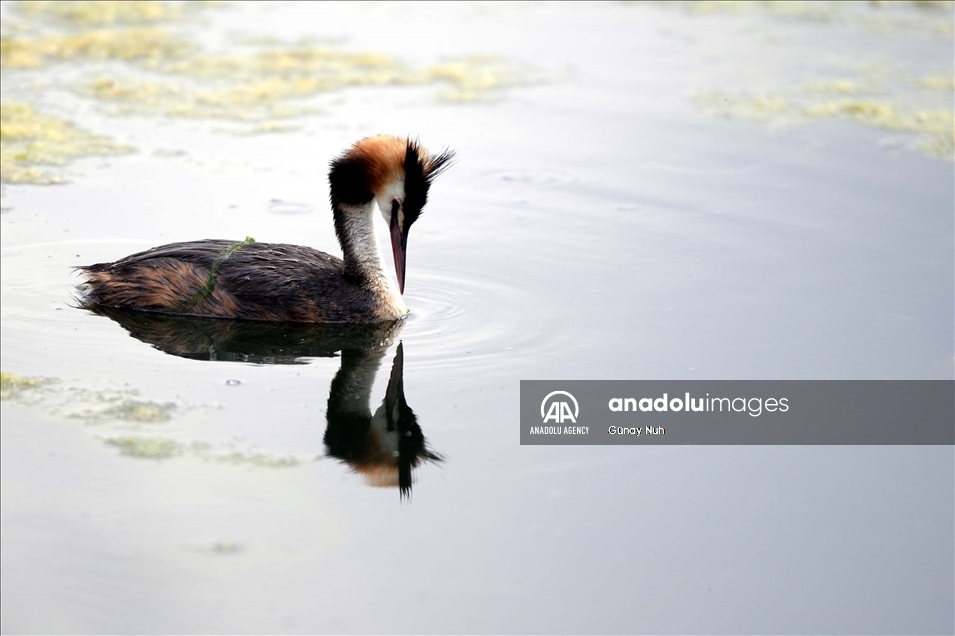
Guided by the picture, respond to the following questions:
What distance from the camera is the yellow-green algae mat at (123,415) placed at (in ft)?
18.3

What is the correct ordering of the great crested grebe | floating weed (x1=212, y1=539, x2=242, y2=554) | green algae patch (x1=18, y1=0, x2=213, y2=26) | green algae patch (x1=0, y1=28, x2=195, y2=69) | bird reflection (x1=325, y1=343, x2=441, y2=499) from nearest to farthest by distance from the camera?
1. floating weed (x1=212, y1=539, x2=242, y2=554)
2. bird reflection (x1=325, y1=343, x2=441, y2=499)
3. the great crested grebe
4. green algae patch (x1=0, y1=28, x2=195, y2=69)
5. green algae patch (x1=18, y1=0, x2=213, y2=26)

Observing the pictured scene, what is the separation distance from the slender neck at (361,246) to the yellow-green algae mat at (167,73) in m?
3.81

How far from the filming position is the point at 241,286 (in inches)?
287

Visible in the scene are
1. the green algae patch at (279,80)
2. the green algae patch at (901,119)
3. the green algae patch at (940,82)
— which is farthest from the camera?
the green algae patch at (940,82)

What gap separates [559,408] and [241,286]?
2243 millimetres

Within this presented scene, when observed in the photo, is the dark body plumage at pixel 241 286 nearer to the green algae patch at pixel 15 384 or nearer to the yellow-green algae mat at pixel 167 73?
the green algae patch at pixel 15 384

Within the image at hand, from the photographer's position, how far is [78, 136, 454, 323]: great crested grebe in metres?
7.25

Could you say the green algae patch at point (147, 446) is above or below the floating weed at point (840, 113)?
below

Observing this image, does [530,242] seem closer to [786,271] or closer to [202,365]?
[786,271]

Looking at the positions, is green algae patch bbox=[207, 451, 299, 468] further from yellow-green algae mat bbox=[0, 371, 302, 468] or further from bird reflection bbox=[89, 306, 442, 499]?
bird reflection bbox=[89, 306, 442, 499]

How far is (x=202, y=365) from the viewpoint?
21.9ft

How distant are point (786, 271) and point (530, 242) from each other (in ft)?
5.91

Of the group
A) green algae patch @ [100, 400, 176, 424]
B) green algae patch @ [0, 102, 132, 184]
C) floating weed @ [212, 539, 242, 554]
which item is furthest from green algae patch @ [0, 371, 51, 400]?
green algae patch @ [0, 102, 132, 184]

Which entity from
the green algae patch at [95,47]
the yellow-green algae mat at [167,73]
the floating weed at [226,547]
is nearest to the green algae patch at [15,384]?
the floating weed at [226,547]
